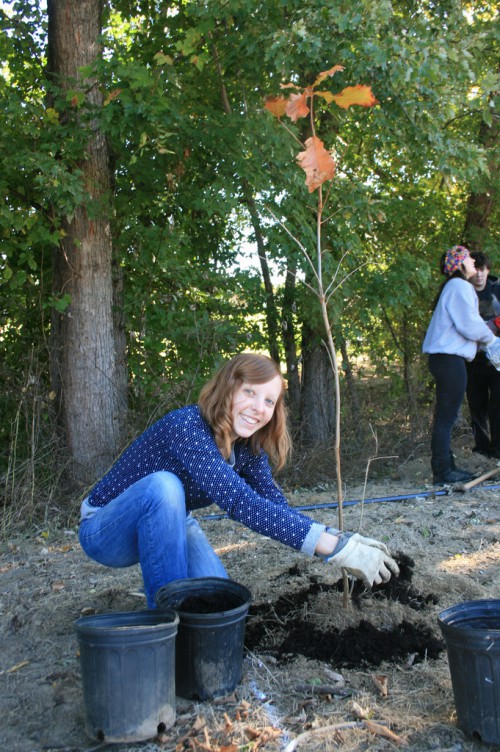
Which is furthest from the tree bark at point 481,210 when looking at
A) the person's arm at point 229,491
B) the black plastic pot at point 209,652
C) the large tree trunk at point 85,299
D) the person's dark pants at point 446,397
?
the black plastic pot at point 209,652

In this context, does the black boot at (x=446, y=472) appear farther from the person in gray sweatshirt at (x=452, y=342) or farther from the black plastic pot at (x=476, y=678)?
the black plastic pot at (x=476, y=678)

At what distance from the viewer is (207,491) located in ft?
8.25

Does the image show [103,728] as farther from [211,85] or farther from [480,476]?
[211,85]

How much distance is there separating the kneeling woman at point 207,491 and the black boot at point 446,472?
9.96 feet

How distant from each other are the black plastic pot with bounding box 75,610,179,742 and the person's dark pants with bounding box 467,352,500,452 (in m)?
4.66

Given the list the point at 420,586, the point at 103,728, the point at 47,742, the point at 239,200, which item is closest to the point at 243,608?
the point at 103,728

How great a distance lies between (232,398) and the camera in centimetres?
267

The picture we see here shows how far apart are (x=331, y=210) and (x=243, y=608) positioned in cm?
498

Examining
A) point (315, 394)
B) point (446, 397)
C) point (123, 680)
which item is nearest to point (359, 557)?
point (123, 680)

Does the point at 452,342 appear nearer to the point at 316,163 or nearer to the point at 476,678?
the point at 316,163

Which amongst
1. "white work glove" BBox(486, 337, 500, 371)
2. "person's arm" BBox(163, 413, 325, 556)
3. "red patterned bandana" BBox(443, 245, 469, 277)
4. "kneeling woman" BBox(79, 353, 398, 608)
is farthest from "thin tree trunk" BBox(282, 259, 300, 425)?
"person's arm" BBox(163, 413, 325, 556)

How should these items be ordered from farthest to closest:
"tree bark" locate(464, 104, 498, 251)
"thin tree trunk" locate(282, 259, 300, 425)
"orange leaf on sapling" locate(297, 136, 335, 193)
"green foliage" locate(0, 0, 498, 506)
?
"tree bark" locate(464, 104, 498, 251) → "thin tree trunk" locate(282, 259, 300, 425) → "green foliage" locate(0, 0, 498, 506) → "orange leaf on sapling" locate(297, 136, 335, 193)

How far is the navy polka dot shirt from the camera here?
7.98ft

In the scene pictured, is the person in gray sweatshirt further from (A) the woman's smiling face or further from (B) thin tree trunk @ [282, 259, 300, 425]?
(A) the woman's smiling face
